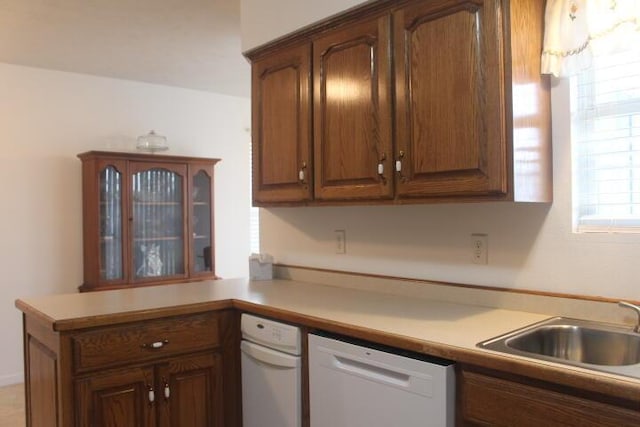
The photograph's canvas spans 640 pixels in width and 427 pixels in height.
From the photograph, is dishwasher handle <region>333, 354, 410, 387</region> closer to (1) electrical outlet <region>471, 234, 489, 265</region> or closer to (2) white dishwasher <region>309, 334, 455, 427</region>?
(2) white dishwasher <region>309, 334, 455, 427</region>

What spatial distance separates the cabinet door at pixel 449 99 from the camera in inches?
66.7

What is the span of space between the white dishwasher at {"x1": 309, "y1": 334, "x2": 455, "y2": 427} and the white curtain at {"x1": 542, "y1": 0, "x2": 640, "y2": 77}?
1.07 metres

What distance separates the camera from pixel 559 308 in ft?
5.98

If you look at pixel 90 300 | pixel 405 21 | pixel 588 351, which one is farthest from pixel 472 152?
pixel 90 300

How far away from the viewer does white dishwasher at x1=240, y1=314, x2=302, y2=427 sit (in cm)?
198

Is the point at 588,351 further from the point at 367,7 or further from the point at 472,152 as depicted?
the point at 367,7

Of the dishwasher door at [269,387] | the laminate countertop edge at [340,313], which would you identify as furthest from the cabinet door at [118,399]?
the dishwasher door at [269,387]

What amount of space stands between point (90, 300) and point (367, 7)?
5.66 ft

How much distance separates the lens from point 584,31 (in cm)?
169

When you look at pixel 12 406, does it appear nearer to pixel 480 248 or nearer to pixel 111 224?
pixel 111 224

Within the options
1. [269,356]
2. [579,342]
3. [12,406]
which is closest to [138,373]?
[269,356]

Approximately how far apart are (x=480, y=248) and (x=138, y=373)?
1.45 metres

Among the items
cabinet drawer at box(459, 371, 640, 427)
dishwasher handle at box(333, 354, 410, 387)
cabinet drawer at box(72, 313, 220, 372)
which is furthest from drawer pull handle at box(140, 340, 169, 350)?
cabinet drawer at box(459, 371, 640, 427)

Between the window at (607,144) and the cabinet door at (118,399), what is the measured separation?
1.76m
